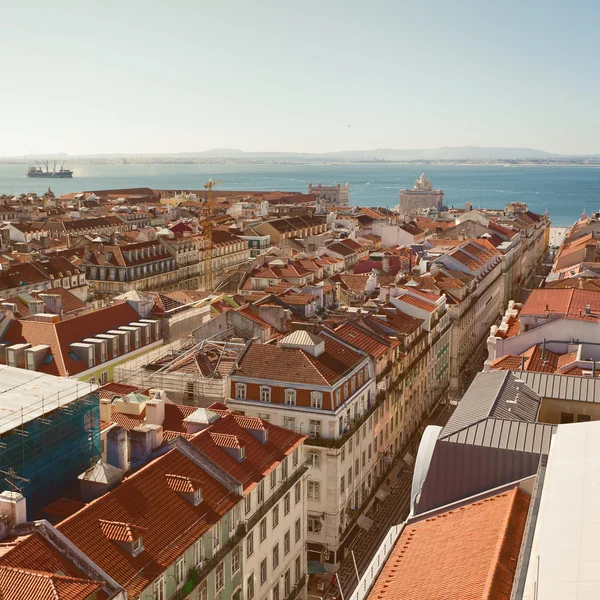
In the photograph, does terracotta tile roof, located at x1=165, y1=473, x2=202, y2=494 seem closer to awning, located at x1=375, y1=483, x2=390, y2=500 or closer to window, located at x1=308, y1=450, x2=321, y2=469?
window, located at x1=308, y1=450, x2=321, y2=469

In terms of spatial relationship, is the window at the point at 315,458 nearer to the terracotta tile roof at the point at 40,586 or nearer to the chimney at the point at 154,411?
the chimney at the point at 154,411

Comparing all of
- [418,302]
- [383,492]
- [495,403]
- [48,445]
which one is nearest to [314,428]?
[383,492]

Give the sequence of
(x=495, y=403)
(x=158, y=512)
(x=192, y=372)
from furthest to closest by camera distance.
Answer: (x=192, y=372) → (x=495, y=403) → (x=158, y=512)

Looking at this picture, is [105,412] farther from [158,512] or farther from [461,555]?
[461,555]

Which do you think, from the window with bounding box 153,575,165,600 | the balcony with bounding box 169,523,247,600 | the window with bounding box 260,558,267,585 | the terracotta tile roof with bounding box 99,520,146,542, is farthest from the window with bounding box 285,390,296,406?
the window with bounding box 153,575,165,600

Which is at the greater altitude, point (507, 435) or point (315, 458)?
point (507, 435)

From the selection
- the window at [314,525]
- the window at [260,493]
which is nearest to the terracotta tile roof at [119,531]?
the window at [260,493]
